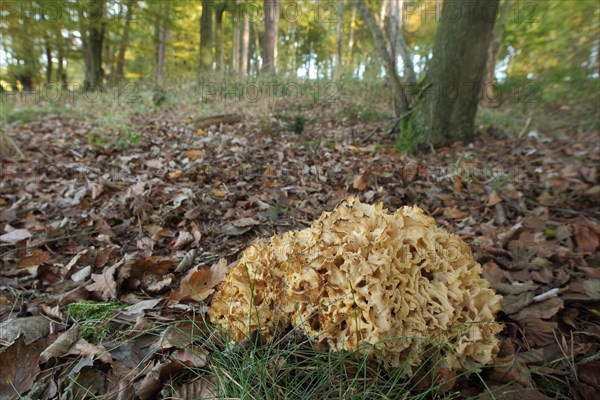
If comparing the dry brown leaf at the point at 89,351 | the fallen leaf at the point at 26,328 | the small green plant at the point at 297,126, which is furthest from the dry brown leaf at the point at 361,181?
the small green plant at the point at 297,126

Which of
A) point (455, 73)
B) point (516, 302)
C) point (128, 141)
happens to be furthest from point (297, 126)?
point (516, 302)

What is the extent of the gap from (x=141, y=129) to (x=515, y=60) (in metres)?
12.0

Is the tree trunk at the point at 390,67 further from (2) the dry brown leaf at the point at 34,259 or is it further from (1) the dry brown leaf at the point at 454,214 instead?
(2) the dry brown leaf at the point at 34,259

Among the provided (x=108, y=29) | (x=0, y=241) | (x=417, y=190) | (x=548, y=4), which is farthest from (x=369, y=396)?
(x=108, y=29)

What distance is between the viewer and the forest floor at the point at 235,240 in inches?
61.4

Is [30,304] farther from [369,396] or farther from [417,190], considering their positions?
[417,190]

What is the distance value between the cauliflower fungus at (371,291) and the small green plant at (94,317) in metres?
0.66

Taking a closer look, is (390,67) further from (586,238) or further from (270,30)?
(270,30)

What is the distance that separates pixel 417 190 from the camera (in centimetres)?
382

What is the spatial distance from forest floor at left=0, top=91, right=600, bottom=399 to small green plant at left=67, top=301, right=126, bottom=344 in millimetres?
11

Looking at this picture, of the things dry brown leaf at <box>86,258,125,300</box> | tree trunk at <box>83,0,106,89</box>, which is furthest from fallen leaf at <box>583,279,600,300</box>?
tree trunk at <box>83,0,106,89</box>

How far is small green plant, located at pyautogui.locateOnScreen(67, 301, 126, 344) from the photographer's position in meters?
1.88

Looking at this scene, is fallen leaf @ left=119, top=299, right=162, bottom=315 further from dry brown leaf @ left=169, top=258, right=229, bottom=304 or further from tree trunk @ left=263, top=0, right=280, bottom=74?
tree trunk @ left=263, top=0, right=280, bottom=74

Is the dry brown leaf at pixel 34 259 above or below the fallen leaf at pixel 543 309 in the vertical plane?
below
